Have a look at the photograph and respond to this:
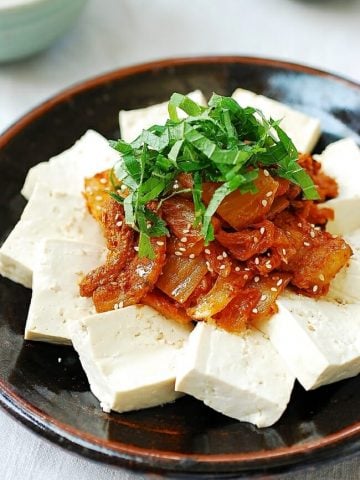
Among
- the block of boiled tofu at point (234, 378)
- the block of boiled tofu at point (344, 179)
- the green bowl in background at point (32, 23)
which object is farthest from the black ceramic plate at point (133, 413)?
the green bowl in background at point (32, 23)

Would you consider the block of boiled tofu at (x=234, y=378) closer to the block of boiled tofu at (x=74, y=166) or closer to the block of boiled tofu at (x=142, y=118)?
the block of boiled tofu at (x=74, y=166)

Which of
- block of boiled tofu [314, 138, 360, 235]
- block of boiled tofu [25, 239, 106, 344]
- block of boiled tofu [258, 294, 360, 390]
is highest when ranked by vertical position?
block of boiled tofu [314, 138, 360, 235]

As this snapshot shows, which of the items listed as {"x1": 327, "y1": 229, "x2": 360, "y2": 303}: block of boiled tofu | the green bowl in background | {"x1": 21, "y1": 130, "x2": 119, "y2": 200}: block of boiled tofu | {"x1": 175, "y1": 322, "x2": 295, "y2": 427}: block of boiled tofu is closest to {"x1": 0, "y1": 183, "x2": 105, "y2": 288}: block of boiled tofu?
{"x1": 21, "y1": 130, "x2": 119, "y2": 200}: block of boiled tofu

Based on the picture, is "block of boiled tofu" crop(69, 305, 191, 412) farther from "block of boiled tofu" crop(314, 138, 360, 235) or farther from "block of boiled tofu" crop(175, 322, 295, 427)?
"block of boiled tofu" crop(314, 138, 360, 235)

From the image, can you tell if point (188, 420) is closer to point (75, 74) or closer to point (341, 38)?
point (75, 74)

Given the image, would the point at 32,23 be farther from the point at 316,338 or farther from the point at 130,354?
the point at 316,338

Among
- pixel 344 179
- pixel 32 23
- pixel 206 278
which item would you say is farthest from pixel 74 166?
pixel 344 179
